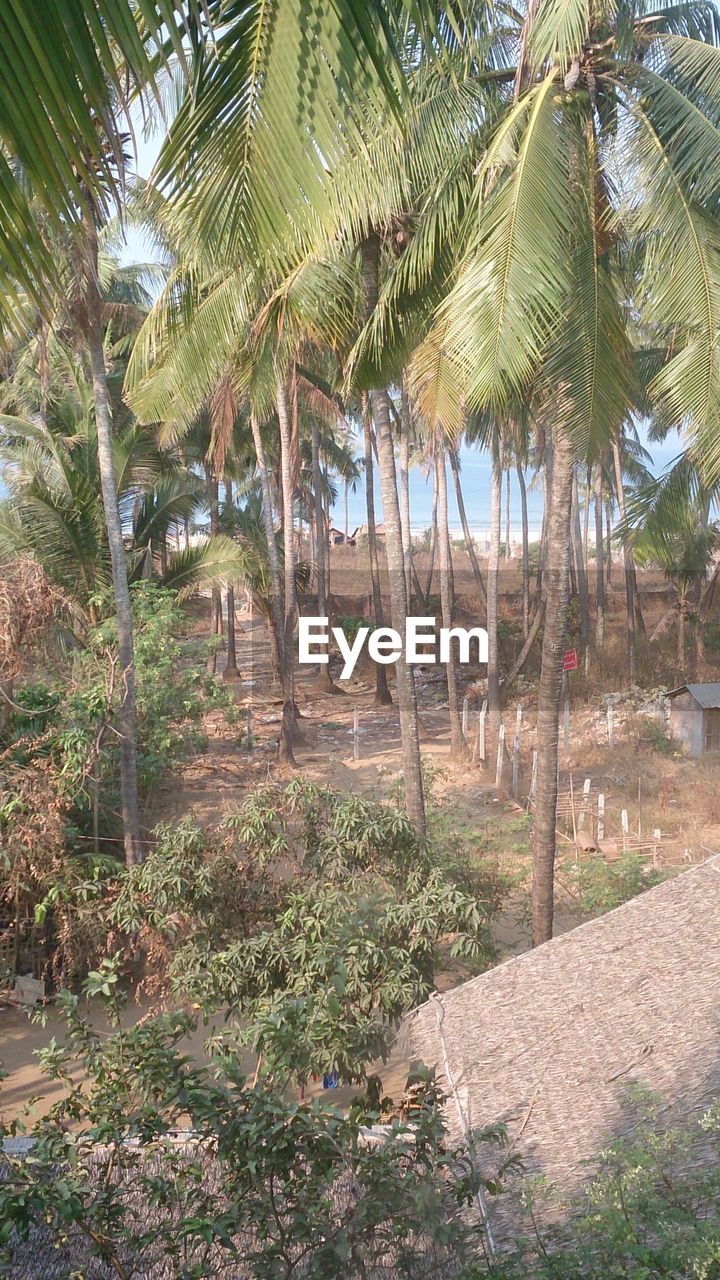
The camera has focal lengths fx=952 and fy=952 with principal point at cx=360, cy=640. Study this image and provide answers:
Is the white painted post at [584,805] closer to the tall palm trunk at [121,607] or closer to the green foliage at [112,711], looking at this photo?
the green foliage at [112,711]

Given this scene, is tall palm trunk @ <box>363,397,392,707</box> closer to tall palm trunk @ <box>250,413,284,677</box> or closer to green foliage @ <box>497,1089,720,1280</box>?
tall palm trunk @ <box>250,413,284,677</box>

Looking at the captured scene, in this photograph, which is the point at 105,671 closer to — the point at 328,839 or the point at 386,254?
the point at 328,839

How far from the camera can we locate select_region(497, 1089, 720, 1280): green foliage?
315 cm

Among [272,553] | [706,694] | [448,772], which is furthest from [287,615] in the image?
[706,694]

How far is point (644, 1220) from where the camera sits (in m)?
3.57

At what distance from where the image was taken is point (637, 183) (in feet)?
23.1

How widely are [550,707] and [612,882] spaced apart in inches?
93.3

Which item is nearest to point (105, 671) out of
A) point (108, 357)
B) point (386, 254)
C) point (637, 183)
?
point (386, 254)

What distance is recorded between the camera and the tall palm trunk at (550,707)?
8.77 meters

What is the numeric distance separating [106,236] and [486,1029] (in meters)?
→ 10.9

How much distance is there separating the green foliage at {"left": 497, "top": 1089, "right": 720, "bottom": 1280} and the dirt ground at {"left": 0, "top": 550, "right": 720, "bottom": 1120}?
4.07 m

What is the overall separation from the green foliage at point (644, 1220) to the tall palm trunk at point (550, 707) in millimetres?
4413

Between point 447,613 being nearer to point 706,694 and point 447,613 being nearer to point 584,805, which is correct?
point 706,694

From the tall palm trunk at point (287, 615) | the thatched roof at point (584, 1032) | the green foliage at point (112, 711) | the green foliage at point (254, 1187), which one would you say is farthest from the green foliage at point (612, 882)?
the tall palm trunk at point (287, 615)
